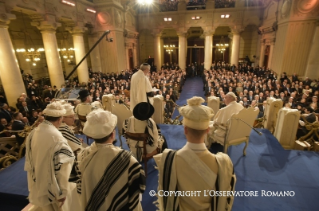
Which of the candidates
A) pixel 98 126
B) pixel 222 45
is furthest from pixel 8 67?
pixel 222 45

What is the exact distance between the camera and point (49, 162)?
1873 mm

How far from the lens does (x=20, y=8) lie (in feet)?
27.7

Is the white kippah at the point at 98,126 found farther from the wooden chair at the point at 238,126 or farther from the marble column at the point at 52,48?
the marble column at the point at 52,48

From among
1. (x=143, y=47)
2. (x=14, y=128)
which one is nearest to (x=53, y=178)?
(x=14, y=128)

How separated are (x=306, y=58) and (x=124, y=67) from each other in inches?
565

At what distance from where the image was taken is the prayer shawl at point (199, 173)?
1.35 meters

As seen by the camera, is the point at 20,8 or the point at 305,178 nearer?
the point at 305,178

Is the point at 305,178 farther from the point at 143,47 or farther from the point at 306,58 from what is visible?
the point at 143,47

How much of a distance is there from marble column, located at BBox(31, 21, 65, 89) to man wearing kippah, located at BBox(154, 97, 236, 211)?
11.7m

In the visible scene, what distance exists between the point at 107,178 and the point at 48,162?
2.74 feet

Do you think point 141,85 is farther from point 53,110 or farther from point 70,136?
point 53,110

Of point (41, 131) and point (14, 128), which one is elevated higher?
point (41, 131)

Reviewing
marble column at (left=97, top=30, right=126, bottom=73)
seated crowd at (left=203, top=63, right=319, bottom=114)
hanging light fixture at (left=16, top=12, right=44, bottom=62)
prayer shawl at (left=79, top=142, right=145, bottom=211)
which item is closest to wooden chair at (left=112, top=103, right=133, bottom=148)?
prayer shawl at (left=79, top=142, right=145, bottom=211)

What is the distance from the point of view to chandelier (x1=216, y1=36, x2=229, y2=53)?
21237mm
